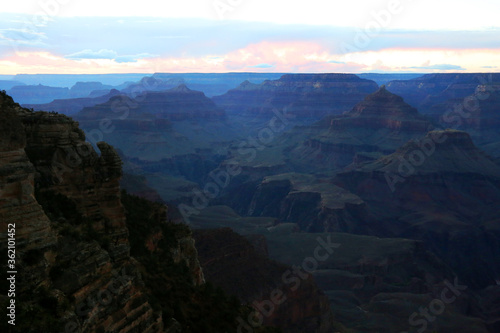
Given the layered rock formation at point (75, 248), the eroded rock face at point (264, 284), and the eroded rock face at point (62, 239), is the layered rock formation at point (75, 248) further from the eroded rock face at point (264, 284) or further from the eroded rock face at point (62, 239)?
the eroded rock face at point (264, 284)

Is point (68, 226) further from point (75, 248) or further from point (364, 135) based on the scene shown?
point (364, 135)

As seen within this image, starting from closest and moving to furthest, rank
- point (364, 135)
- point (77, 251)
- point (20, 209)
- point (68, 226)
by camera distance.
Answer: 1. point (20, 209)
2. point (77, 251)
3. point (68, 226)
4. point (364, 135)

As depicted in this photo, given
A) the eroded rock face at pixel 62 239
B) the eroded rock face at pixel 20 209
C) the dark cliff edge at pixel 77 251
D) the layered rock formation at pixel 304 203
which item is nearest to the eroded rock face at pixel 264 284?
the dark cliff edge at pixel 77 251

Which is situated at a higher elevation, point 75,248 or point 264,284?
point 75,248

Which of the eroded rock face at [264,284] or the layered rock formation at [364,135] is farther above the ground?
the layered rock formation at [364,135]

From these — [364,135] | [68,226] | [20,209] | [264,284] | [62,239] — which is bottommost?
[264,284]

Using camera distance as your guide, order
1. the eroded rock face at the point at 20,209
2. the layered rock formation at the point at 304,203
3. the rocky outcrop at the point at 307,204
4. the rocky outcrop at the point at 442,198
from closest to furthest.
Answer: the eroded rock face at the point at 20,209 → the rocky outcrop at the point at 442,198 → the rocky outcrop at the point at 307,204 → the layered rock formation at the point at 304,203

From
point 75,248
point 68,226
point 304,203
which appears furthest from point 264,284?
point 304,203

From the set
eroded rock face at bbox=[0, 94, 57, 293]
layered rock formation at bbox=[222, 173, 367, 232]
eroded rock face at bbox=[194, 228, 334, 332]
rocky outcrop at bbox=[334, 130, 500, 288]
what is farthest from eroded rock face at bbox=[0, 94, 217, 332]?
layered rock formation at bbox=[222, 173, 367, 232]

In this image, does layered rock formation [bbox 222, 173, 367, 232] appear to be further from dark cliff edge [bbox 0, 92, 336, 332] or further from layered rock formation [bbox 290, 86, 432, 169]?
dark cliff edge [bbox 0, 92, 336, 332]

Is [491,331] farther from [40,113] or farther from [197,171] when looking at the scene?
[197,171]

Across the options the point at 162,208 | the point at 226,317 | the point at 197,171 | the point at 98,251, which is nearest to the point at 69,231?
the point at 98,251
